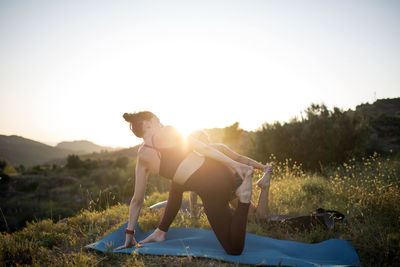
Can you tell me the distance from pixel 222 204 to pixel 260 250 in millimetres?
863

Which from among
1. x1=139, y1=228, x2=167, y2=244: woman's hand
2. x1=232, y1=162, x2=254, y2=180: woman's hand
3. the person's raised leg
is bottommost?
x1=139, y1=228, x2=167, y2=244: woman's hand

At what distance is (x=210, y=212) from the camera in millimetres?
2738

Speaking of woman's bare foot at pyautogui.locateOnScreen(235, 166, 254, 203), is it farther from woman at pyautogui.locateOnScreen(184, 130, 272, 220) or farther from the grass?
the grass

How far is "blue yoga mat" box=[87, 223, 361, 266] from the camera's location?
253 cm

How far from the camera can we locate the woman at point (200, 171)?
267cm

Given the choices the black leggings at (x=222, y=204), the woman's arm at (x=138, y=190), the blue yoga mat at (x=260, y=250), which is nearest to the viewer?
the blue yoga mat at (x=260, y=250)

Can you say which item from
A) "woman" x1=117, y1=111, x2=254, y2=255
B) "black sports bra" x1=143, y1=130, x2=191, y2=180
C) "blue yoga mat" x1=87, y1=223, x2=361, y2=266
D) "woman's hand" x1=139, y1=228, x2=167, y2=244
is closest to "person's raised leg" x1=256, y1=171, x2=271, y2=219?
"blue yoga mat" x1=87, y1=223, x2=361, y2=266

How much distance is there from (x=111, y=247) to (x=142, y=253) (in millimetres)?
519

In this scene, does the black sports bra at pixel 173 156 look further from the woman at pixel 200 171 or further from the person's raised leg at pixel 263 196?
the person's raised leg at pixel 263 196

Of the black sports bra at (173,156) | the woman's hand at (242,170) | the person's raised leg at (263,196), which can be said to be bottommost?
the person's raised leg at (263,196)

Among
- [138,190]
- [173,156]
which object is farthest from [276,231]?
[138,190]

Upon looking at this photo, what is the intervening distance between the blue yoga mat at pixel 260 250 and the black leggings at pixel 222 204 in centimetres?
22

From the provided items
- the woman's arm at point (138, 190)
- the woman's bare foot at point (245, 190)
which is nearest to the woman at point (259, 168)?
the woman's bare foot at point (245, 190)

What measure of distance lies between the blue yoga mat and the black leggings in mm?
223
